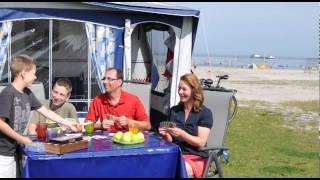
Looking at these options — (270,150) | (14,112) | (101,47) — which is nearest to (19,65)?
(14,112)

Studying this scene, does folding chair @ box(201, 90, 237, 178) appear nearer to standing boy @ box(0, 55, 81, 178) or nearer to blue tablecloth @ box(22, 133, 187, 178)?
blue tablecloth @ box(22, 133, 187, 178)

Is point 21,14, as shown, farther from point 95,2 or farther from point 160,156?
point 160,156

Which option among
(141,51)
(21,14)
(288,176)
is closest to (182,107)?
(288,176)

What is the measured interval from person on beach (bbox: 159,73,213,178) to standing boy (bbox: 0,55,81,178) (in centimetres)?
112

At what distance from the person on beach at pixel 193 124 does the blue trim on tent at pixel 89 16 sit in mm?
3209

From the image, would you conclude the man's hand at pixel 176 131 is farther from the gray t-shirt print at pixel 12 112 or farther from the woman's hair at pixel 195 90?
the gray t-shirt print at pixel 12 112

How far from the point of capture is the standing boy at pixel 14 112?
119 inches

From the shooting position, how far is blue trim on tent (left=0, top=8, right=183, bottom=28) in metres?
6.27

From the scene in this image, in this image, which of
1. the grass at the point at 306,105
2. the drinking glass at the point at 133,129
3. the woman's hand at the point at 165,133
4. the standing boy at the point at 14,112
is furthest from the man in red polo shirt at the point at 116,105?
the grass at the point at 306,105

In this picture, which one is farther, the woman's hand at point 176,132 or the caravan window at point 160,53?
the caravan window at point 160,53

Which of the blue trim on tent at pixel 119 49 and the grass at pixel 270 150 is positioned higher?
the blue trim on tent at pixel 119 49

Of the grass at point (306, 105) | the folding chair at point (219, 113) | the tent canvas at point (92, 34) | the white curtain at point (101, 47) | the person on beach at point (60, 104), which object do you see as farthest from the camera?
the grass at point (306, 105)

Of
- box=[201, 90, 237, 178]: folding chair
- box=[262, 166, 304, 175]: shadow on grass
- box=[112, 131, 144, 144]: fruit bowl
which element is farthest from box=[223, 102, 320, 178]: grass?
box=[112, 131, 144, 144]: fruit bowl

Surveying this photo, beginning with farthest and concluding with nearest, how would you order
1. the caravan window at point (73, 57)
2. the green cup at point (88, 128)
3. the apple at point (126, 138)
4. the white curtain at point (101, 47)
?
the caravan window at point (73, 57) → the white curtain at point (101, 47) → the green cup at point (88, 128) → the apple at point (126, 138)
